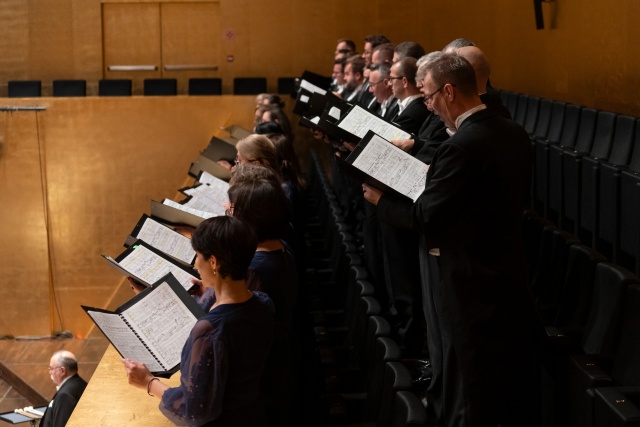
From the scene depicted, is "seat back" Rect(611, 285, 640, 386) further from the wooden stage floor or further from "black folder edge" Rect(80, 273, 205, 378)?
the wooden stage floor

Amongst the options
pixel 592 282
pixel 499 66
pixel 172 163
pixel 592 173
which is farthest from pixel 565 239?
pixel 172 163

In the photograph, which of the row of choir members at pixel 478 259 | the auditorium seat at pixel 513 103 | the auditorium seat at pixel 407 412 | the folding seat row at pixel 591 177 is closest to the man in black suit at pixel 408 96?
the folding seat row at pixel 591 177

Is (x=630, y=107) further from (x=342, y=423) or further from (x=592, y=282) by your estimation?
(x=342, y=423)

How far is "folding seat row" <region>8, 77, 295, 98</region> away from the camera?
9336 mm

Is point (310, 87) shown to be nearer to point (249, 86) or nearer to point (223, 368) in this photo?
point (249, 86)

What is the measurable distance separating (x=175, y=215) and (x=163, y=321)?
Result: 1182mm

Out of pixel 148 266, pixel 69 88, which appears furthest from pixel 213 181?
pixel 69 88

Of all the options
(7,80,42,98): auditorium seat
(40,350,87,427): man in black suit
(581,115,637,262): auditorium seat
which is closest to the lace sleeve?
(581,115,637,262): auditorium seat

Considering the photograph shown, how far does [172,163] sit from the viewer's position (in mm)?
8383

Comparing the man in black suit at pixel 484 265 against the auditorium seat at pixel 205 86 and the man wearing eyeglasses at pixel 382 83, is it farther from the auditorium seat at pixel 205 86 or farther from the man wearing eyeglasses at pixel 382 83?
the auditorium seat at pixel 205 86

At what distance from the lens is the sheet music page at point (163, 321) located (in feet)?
6.57

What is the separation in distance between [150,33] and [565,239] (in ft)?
25.0

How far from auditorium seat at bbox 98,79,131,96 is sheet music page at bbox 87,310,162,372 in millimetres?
7490

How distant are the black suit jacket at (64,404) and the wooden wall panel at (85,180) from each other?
2.57 meters
